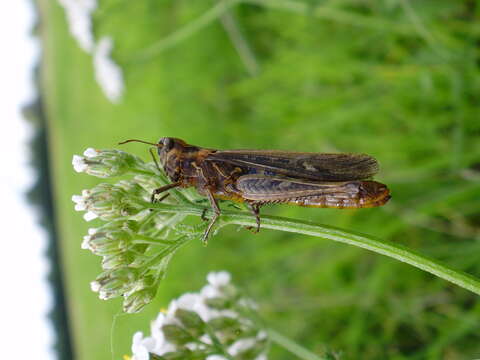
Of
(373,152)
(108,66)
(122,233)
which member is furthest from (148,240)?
(108,66)

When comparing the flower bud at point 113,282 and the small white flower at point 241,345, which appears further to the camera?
the small white flower at point 241,345

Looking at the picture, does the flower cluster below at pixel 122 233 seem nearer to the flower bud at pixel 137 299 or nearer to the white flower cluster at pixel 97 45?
the flower bud at pixel 137 299

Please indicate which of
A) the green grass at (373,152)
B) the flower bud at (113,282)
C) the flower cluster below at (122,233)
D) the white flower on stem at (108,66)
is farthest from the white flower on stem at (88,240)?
the white flower on stem at (108,66)

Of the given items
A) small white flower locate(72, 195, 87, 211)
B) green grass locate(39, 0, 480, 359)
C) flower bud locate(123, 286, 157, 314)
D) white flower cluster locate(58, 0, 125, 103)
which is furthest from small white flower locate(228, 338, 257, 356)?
white flower cluster locate(58, 0, 125, 103)

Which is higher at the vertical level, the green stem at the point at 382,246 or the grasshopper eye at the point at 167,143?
the grasshopper eye at the point at 167,143

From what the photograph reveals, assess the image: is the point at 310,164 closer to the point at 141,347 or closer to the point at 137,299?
the point at 137,299

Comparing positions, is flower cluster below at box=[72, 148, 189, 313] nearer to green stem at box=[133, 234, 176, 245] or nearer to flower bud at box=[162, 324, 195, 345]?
green stem at box=[133, 234, 176, 245]
